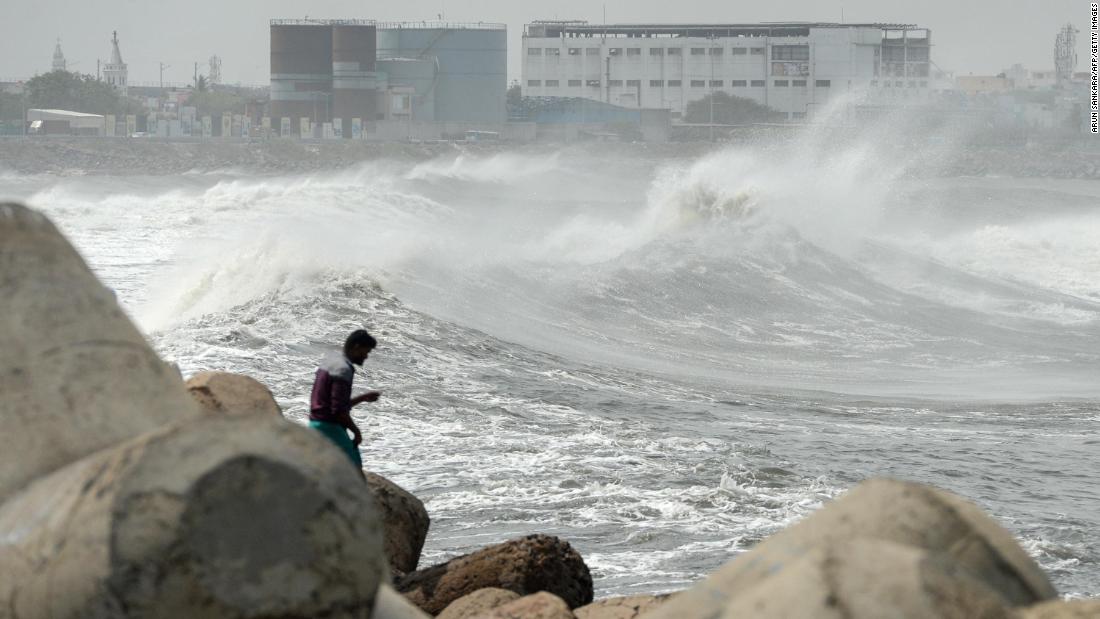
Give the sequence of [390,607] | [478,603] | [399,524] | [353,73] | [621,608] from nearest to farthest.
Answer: [390,607] < [478,603] < [621,608] < [399,524] < [353,73]

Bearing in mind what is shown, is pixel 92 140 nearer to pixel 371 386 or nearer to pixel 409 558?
pixel 371 386

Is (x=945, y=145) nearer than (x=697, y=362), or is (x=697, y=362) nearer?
(x=697, y=362)

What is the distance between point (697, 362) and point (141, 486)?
16.9 metres

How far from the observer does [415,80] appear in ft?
366

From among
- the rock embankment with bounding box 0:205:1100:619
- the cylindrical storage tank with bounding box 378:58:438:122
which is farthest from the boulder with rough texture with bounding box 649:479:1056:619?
the cylindrical storage tank with bounding box 378:58:438:122

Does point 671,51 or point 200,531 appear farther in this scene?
point 671,51

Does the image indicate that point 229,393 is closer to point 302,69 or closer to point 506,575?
point 506,575

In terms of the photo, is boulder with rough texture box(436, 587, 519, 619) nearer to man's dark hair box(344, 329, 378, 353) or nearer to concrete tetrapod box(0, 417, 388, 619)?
man's dark hair box(344, 329, 378, 353)

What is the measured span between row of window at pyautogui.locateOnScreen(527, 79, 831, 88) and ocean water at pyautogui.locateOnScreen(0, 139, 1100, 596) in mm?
73555

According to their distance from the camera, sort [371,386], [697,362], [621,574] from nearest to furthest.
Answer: [621,574] < [371,386] < [697,362]

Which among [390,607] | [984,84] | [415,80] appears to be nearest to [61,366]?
[390,607]

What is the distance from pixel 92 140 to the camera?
9781 cm

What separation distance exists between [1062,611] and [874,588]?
647 millimetres

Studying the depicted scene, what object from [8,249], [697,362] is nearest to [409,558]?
[8,249]
